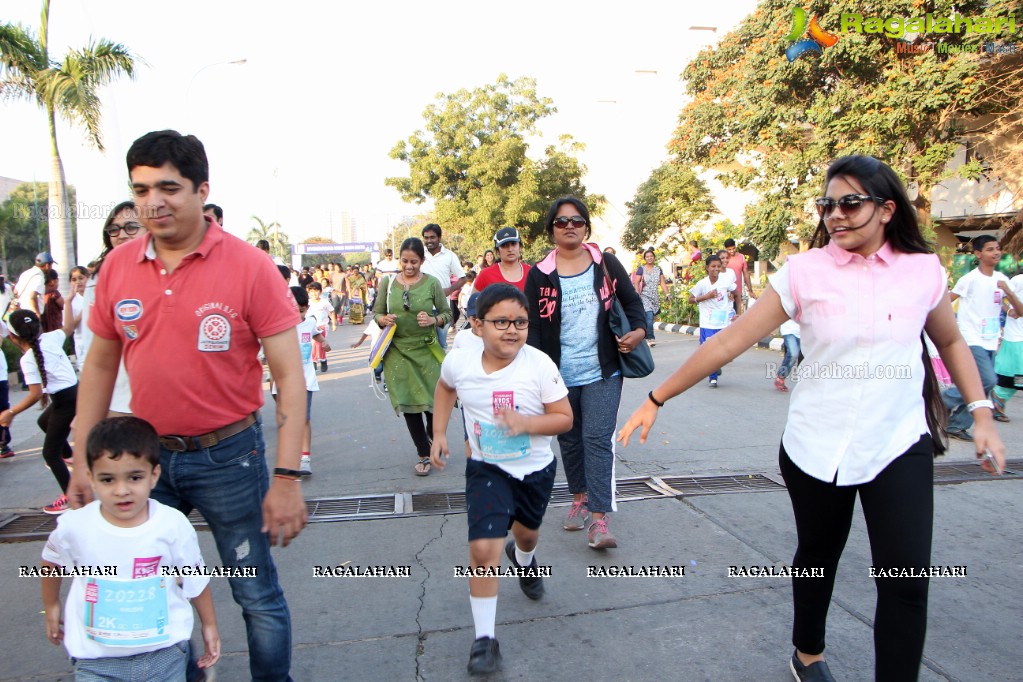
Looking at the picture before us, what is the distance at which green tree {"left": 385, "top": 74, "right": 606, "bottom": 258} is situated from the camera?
35344 millimetres

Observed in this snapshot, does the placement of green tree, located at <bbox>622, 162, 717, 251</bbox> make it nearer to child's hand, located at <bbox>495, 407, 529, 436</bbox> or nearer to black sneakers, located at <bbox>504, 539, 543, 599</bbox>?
black sneakers, located at <bbox>504, 539, 543, 599</bbox>

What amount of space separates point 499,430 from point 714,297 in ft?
24.3

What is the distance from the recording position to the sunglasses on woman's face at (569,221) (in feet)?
14.4

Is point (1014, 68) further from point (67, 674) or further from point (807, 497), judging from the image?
point (67, 674)

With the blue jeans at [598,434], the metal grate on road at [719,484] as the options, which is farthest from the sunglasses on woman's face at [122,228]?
the metal grate on road at [719,484]

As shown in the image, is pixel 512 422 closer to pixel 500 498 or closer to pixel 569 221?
pixel 500 498

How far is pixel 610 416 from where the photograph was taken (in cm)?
443

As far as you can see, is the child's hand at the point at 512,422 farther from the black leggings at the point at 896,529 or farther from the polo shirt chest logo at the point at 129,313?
the polo shirt chest logo at the point at 129,313

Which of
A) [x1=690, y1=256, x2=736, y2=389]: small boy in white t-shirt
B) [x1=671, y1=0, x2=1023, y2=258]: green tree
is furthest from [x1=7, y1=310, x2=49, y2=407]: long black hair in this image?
[x1=671, y1=0, x2=1023, y2=258]: green tree

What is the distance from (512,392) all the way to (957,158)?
23569 millimetres

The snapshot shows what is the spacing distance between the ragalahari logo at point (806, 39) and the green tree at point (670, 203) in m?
9.37

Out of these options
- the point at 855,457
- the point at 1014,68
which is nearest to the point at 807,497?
the point at 855,457

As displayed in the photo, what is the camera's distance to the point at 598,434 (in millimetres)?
4391

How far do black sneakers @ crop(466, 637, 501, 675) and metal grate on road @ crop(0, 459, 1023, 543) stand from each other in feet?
6.96
